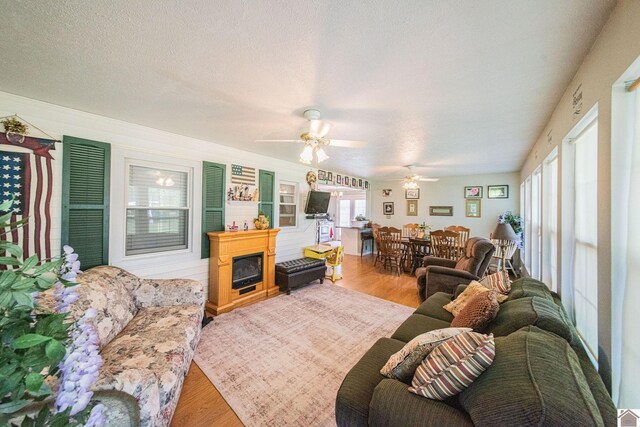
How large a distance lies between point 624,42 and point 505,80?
685 millimetres

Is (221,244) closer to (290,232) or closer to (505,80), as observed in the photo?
(290,232)

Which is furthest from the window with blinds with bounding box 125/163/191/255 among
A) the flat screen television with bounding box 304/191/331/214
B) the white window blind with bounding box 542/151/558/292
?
the white window blind with bounding box 542/151/558/292

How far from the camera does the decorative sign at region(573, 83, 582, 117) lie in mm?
1525

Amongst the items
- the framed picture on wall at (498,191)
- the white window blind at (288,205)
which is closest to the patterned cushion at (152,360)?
the white window blind at (288,205)

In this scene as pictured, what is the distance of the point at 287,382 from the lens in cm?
196

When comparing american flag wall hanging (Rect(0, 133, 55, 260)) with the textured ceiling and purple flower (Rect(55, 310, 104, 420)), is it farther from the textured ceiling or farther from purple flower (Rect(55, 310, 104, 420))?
purple flower (Rect(55, 310, 104, 420))

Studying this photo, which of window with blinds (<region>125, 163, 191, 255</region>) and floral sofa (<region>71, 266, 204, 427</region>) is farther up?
window with blinds (<region>125, 163, 191, 255</region>)

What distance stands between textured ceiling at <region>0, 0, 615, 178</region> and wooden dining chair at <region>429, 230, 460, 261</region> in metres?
2.58

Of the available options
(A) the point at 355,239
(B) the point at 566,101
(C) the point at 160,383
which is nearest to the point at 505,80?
(B) the point at 566,101

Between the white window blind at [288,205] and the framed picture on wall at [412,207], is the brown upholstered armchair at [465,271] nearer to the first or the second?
the white window blind at [288,205]

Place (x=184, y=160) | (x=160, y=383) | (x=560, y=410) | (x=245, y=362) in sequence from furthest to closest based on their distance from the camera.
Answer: (x=184, y=160) < (x=245, y=362) < (x=160, y=383) < (x=560, y=410)

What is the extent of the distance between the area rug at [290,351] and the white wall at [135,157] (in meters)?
1.03

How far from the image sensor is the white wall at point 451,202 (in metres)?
5.79

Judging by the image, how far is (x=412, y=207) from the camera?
23.2 ft
